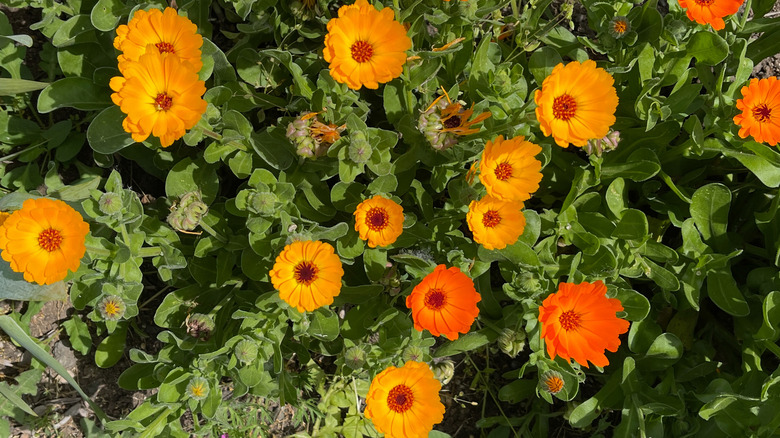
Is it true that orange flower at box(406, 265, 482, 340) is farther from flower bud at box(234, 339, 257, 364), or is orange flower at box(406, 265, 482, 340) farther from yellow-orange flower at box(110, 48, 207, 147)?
yellow-orange flower at box(110, 48, 207, 147)

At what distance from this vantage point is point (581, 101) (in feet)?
7.45

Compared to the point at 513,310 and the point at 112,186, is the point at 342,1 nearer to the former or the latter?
the point at 112,186

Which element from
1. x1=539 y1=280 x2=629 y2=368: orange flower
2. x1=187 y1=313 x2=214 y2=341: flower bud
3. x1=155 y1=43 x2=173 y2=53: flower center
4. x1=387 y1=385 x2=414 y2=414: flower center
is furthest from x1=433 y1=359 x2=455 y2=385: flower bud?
x1=155 y1=43 x2=173 y2=53: flower center

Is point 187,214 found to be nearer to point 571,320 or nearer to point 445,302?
point 445,302

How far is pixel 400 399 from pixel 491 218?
0.84 metres

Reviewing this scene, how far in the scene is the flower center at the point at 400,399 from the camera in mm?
2520

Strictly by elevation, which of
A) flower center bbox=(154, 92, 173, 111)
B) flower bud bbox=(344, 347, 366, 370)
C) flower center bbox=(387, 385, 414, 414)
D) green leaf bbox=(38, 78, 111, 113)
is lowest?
flower center bbox=(387, 385, 414, 414)

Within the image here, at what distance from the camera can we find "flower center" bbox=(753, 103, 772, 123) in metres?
2.53

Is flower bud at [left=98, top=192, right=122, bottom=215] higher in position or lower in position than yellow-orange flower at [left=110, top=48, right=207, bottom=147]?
lower

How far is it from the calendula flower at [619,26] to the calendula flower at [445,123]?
2.47 ft

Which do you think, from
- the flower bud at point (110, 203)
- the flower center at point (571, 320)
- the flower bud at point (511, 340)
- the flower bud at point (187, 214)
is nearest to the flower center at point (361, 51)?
the flower bud at point (187, 214)

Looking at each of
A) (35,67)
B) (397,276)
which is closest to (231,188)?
(397,276)

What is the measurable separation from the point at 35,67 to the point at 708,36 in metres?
3.40

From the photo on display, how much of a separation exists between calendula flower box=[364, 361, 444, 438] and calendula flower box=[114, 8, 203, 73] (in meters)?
1.43
